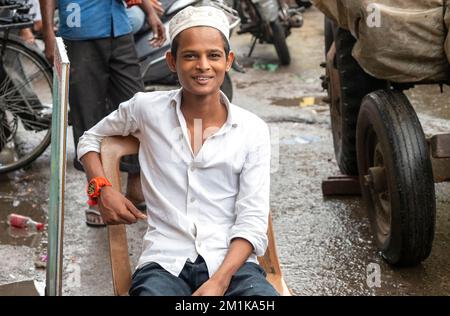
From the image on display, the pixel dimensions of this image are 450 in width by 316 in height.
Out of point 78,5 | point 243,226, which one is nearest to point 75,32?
point 78,5

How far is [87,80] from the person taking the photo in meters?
4.91

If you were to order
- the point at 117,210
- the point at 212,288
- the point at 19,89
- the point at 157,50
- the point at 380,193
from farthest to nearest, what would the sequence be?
1. the point at 157,50
2. the point at 19,89
3. the point at 380,193
4. the point at 117,210
5. the point at 212,288

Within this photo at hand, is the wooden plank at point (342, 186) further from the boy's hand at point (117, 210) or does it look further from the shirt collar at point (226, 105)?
the boy's hand at point (117, 210)

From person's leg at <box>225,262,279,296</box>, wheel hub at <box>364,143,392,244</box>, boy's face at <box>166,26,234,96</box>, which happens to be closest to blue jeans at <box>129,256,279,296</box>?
person's leg at <box>225,262,279,296</box>

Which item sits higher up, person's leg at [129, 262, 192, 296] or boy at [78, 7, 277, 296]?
boy at [78, 7, 277, 296]

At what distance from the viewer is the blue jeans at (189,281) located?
259cm

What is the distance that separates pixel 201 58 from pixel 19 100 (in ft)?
11.0

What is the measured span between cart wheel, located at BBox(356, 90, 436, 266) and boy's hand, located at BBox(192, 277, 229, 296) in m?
1.55

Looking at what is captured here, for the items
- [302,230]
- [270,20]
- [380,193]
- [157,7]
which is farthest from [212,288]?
[270,20]

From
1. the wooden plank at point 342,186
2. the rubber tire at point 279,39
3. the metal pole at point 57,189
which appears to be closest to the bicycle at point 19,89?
the wooden plank at point 342,186

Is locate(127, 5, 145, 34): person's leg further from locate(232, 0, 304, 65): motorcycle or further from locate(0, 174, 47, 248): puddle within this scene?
locate(232, 0, 304, 65): motorcycle

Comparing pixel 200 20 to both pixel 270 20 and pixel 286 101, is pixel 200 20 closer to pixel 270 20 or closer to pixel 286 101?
pixel 286 101

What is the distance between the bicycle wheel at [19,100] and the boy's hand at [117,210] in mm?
3169

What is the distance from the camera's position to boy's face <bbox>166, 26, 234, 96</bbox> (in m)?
2.80
